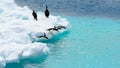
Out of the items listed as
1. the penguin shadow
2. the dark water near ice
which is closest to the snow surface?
the penguin shadow

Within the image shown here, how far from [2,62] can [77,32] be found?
5072mm

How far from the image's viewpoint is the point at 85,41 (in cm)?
1168

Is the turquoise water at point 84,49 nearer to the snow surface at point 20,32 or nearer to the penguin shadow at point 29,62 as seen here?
the penguin shadow at point 29,62

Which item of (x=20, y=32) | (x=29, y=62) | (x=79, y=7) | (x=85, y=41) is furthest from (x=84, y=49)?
(x=79, y=7)

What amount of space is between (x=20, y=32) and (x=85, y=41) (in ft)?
7.17

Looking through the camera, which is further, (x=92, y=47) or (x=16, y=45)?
(x=92, y=47)

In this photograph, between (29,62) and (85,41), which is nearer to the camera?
(29,62)

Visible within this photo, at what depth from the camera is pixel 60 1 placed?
753 inches

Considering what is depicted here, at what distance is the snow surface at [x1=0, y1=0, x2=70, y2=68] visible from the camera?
8.97 m

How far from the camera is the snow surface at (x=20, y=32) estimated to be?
29.4 ft

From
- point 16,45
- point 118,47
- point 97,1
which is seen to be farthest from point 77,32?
point 97,1

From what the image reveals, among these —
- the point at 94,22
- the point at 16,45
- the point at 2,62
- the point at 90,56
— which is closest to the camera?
the point at 2,62

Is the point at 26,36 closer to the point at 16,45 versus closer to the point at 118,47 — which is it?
the point at 16,45

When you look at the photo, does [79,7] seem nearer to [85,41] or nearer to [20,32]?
[85,41]
